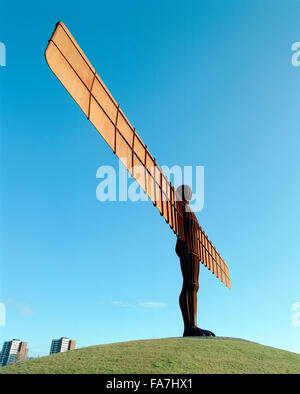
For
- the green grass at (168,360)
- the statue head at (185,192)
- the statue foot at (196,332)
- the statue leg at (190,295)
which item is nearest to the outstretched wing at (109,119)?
the statue head at (185,192)

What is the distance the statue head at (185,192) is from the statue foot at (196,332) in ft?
16.9

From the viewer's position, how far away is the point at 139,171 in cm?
986

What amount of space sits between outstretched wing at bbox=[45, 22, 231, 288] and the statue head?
680 millimetres

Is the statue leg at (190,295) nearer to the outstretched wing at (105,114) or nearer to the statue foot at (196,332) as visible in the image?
the statue foot at (196,332)

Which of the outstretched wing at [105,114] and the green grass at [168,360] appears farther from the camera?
the green grass at [168,360]

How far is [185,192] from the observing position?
1395 centimetres

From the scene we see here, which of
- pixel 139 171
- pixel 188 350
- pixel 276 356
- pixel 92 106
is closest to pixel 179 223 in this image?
pixel 139 171

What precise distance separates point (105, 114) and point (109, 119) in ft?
0.67

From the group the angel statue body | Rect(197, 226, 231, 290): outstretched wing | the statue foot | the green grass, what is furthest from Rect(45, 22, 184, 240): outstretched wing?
the green grass

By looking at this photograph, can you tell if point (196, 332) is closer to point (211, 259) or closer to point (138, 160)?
point (211, 259)

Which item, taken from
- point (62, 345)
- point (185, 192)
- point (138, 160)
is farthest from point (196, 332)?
point (62, 345)

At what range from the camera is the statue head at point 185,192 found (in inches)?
546
